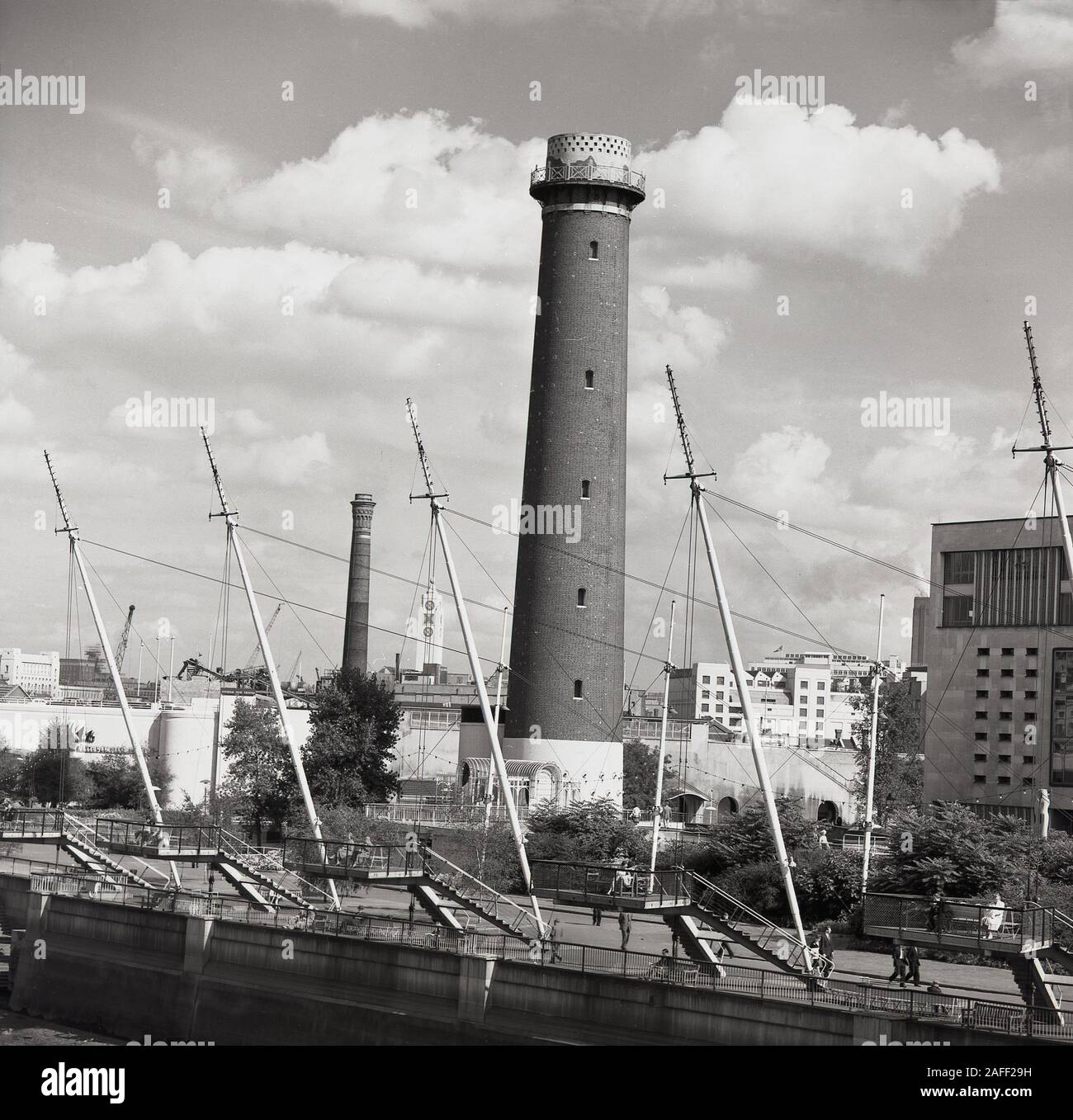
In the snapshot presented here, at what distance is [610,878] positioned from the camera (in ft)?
132

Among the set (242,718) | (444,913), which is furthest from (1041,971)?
(242,718)

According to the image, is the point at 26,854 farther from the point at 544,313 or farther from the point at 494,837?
the point at 544,313

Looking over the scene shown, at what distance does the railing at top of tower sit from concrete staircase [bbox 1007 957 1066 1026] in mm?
43043

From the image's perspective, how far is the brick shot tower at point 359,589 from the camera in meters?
91.0

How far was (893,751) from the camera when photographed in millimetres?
101938

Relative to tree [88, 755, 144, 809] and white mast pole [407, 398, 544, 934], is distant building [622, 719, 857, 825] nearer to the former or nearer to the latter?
tree [88, 755, 144, 809]

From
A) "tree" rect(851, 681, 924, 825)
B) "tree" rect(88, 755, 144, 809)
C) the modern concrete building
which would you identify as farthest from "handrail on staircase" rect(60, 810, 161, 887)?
"tree" rect(851, 681, 924, 825)

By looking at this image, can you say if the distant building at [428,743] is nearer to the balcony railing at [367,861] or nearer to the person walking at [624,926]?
the balcony railing at [367,861]

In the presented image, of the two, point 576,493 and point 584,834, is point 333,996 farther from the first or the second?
point 576,493

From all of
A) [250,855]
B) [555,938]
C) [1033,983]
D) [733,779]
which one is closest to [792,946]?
[555,938]

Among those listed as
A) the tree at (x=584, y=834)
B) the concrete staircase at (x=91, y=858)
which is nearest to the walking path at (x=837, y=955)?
the tree at (x=584, y=834)

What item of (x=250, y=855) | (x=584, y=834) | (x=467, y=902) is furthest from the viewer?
(x=584, y=834)

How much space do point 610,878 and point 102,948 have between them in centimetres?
1690

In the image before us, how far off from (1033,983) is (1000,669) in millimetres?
45475
